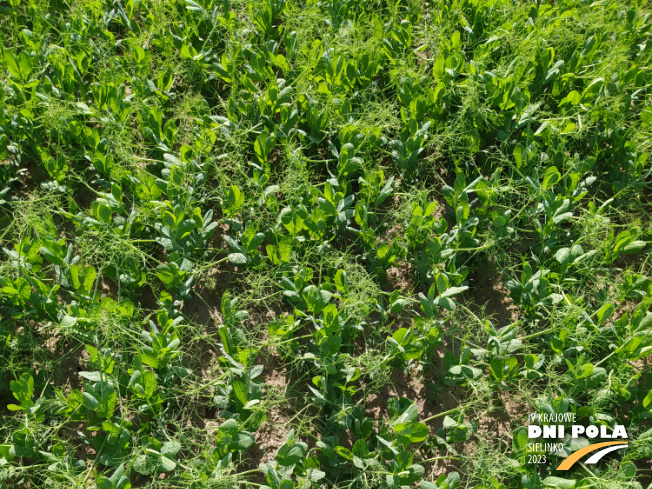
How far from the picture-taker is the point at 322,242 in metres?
2.30

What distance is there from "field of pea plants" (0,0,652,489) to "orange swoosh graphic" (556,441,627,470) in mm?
24

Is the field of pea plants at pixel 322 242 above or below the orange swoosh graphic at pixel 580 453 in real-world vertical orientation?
above

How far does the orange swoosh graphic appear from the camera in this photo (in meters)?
1.96

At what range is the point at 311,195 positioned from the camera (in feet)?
7.85

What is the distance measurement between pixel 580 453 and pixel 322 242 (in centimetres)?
122

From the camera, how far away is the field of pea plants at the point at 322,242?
1.97 m

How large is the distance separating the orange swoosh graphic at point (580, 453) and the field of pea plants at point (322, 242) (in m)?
0.02

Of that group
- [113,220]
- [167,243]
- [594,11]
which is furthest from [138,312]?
[594,11]

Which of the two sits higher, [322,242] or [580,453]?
[322,242]

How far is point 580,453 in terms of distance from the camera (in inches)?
77.5

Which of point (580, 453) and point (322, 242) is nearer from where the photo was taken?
point (580, 453)

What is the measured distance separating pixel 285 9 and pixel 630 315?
7.16 ft

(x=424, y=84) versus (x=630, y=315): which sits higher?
(x=424, y=84)

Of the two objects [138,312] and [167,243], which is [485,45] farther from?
[138,312]
